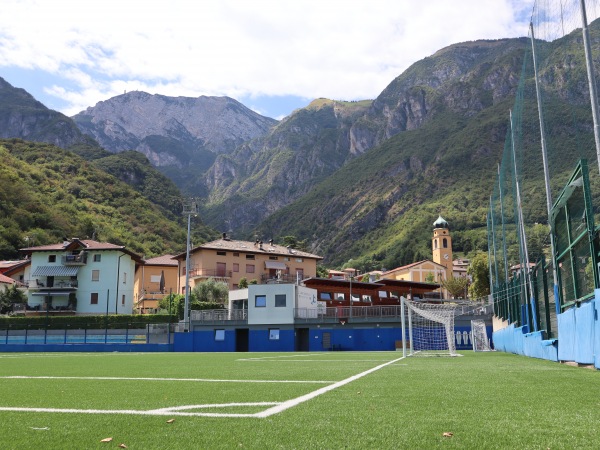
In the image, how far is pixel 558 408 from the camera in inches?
169

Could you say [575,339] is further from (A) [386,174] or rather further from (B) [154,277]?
(A) [386,174]

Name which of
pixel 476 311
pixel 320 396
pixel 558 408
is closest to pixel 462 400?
pixel 558 408

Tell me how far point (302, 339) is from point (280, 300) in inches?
136

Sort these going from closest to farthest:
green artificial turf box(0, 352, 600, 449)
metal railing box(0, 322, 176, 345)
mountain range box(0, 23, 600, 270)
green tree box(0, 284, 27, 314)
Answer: green artificial turf box(0, 352, 600, 449) → metal railing box(0, 322, 176, 345) → green tree box(0, 284, 27, 314) → mountain range box(0, 23, 600, 270)

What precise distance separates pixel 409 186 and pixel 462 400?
407 ft

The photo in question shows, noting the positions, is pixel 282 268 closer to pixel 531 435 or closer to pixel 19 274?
pixel 19 274

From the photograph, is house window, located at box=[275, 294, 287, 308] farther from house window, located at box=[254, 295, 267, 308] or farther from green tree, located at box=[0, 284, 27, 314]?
green tree, located at box=[0, 284, 27, 314]

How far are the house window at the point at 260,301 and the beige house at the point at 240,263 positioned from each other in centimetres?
1629

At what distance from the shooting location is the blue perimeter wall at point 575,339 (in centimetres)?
847

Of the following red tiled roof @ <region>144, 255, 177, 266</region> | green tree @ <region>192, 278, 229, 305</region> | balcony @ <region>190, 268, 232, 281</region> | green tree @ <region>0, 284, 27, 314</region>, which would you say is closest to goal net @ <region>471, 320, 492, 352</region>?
green tree @ <region>192, 278, 229, 305</region>

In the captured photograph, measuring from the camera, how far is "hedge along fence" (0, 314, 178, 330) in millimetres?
42188

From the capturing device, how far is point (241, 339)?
42.4 metres

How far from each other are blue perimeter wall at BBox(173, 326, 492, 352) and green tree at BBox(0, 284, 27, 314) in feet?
79.3

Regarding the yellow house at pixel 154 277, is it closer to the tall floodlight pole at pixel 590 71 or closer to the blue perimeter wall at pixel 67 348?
the blue perimeter wall at pixel 67 348
